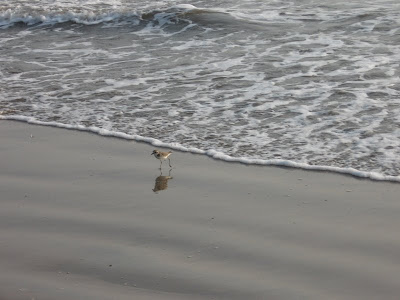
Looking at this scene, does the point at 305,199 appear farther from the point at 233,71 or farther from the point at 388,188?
the point at 233,71

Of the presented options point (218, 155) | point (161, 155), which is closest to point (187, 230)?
point (161, 155)

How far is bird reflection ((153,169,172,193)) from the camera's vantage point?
5537mm

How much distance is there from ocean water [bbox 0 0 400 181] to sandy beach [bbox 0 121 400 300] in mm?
483

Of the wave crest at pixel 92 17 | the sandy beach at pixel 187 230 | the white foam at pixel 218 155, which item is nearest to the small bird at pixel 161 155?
the sandy beach at pixel 187 230

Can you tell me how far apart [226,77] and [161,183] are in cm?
332

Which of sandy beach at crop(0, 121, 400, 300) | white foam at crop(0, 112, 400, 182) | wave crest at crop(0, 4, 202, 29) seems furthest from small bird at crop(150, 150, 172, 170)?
wave crest at crop(0, 4, 202, 29)

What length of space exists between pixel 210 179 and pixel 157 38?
6.17 meters

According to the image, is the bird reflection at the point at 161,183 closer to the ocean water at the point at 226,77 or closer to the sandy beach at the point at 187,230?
the sandy beach at the point at 187,230

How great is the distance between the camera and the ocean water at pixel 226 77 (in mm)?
6516

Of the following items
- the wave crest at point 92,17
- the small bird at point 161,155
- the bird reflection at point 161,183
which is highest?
the small bird at point 161,155

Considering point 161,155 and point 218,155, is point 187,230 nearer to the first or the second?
point 161,155

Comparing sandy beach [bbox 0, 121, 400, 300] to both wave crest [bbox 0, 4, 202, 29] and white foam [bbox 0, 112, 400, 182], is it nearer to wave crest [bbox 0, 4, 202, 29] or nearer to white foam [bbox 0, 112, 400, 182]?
white foam [bbox 0, 112, 400, 182]

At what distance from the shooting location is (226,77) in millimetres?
8727

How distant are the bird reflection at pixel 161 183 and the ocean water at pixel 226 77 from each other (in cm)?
61
